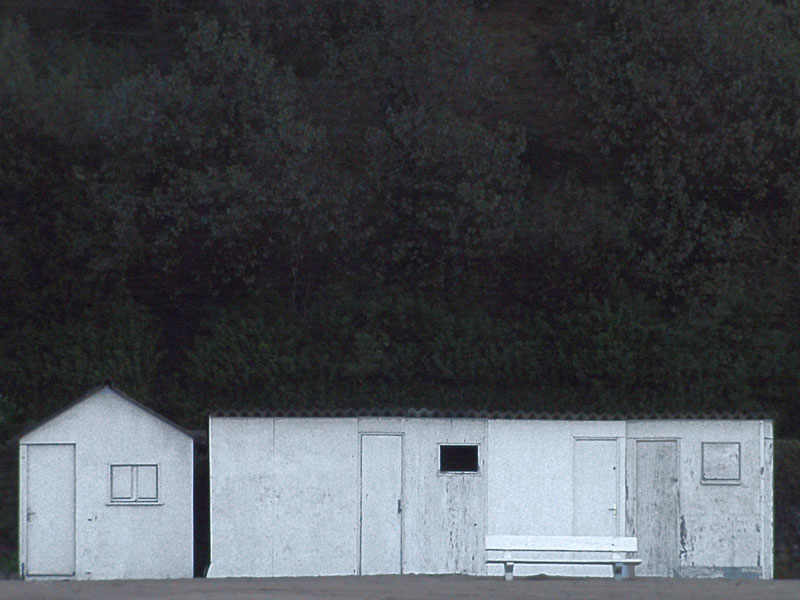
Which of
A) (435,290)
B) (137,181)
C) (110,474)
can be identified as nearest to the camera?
(110,474)

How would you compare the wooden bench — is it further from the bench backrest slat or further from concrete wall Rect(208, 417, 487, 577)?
concrete wall Rect(208, 417, 487, 577)

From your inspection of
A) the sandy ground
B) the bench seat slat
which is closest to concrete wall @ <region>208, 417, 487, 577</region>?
the sandy ground

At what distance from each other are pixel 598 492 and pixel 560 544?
1.22 m

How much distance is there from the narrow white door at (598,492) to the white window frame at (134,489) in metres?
5.57

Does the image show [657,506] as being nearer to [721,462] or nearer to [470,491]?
[721,462]

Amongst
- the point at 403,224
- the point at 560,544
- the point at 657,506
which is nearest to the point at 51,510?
the point at 560,544

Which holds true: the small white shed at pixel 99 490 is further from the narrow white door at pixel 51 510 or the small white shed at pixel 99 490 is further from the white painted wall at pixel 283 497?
the white painted wall at pixel 283 497

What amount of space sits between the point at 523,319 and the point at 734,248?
3901mm

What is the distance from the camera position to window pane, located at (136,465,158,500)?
44.6ft

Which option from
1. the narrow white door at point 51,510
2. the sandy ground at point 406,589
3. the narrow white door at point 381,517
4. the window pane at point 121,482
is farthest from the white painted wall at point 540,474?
the narrow white door at point 51,510

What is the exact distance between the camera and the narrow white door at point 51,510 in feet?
44.2

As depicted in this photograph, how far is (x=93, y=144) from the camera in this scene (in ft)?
59.0

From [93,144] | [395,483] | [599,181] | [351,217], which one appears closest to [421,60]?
[351,217]

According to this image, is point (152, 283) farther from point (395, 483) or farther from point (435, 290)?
point (395, 483)
